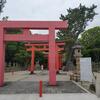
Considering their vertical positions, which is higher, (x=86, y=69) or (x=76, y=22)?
(x=76, y=22)

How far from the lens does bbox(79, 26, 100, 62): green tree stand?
6581cm

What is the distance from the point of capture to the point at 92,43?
71.7 meters

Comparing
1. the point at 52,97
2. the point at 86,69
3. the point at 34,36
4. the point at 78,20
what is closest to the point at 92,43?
the point at 78,20

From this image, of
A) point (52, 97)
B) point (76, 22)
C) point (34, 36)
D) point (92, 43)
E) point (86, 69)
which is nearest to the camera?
point (52, 97)

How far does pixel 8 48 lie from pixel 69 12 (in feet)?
49.1

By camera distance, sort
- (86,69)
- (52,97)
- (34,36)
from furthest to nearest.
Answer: (34,36)
(86,69)
(52,97)

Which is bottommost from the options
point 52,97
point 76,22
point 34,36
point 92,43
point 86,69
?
point 52,97

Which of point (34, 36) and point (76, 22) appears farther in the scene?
point (76, 22)

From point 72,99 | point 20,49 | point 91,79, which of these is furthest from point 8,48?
point 72,99

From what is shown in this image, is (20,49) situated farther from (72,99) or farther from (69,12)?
(72,99)

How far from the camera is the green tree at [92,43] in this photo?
65.8 metres

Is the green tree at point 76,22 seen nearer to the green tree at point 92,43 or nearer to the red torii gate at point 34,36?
the green tree at point 92,43

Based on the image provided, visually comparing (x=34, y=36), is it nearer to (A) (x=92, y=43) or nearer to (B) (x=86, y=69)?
(B) (x=86, y=69)

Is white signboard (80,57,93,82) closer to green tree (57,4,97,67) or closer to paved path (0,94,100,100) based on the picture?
paved path (0,94,100,100)
